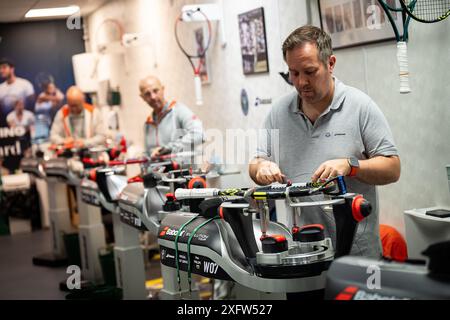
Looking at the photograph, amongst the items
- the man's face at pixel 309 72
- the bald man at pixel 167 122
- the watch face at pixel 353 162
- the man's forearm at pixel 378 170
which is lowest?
the man's forearm at pixel 378 170

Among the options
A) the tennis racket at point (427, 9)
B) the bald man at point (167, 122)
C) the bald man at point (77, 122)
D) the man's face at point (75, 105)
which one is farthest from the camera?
the man's face at point (75, 105)

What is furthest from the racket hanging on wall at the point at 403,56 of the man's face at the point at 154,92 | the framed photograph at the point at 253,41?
the man's face at the point at 154,92

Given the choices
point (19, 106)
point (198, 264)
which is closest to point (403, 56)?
point (198, 264)

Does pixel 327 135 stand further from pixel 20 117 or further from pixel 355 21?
pixel 20 117

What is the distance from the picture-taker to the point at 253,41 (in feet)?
16.3

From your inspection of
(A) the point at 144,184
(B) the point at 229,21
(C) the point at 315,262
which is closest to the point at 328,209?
(C) the point at 315,262

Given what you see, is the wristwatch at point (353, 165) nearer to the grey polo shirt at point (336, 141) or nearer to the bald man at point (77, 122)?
the grey polo shirt at point (336, 141)

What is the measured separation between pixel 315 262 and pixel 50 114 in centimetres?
647

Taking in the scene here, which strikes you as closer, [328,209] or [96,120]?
[328,209]

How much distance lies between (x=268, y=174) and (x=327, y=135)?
296 millimetres

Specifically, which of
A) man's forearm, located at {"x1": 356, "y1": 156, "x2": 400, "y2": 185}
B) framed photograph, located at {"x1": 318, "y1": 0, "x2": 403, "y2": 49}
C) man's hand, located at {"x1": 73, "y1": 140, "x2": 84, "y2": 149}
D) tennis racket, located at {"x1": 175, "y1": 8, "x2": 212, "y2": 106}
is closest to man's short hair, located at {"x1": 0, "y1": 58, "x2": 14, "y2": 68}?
man's hand, located at {"x1": 73, "y1": 140, "x2": 84, "y2": 149}

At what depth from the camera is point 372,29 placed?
3.68 meters

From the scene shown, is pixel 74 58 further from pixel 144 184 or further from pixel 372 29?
pixel 372 29

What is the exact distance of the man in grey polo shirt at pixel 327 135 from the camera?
2711 millimetres
